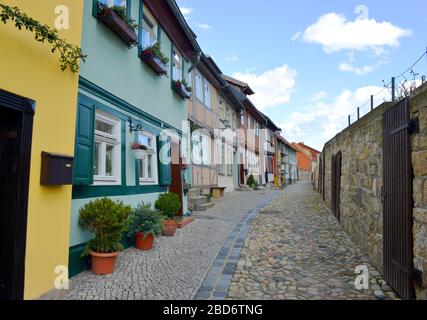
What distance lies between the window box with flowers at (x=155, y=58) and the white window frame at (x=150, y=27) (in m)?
0.31

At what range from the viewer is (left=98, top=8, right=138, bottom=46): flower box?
5082 mm

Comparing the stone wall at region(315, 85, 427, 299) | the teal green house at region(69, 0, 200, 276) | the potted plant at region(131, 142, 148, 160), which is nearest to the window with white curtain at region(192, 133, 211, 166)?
the teal green house at region(69, 0, 200, 276)

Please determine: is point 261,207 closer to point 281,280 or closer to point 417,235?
point 281,280

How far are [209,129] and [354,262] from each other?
9767mm

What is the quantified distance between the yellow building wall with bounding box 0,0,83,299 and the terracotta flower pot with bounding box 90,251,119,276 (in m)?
0.53

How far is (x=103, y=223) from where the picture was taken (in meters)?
4.32

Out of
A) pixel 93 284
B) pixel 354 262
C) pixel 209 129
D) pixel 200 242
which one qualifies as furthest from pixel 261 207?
pixel 93 284

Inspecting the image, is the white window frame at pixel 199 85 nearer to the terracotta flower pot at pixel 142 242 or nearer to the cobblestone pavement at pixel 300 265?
the cobblestone pavement at pixel 300 265

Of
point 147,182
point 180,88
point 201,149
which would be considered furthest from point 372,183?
point 201,149

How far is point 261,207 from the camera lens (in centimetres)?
1164

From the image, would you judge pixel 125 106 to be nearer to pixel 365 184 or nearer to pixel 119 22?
pixel 119 22

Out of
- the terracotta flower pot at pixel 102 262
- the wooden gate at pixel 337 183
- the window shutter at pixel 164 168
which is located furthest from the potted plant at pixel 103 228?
the wooden gate at pixel 337 183

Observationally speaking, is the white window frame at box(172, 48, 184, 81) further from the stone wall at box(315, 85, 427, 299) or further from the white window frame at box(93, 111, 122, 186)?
the stone wall at box(315, 85, 427, 299)

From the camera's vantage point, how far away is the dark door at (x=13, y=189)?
3152mm
